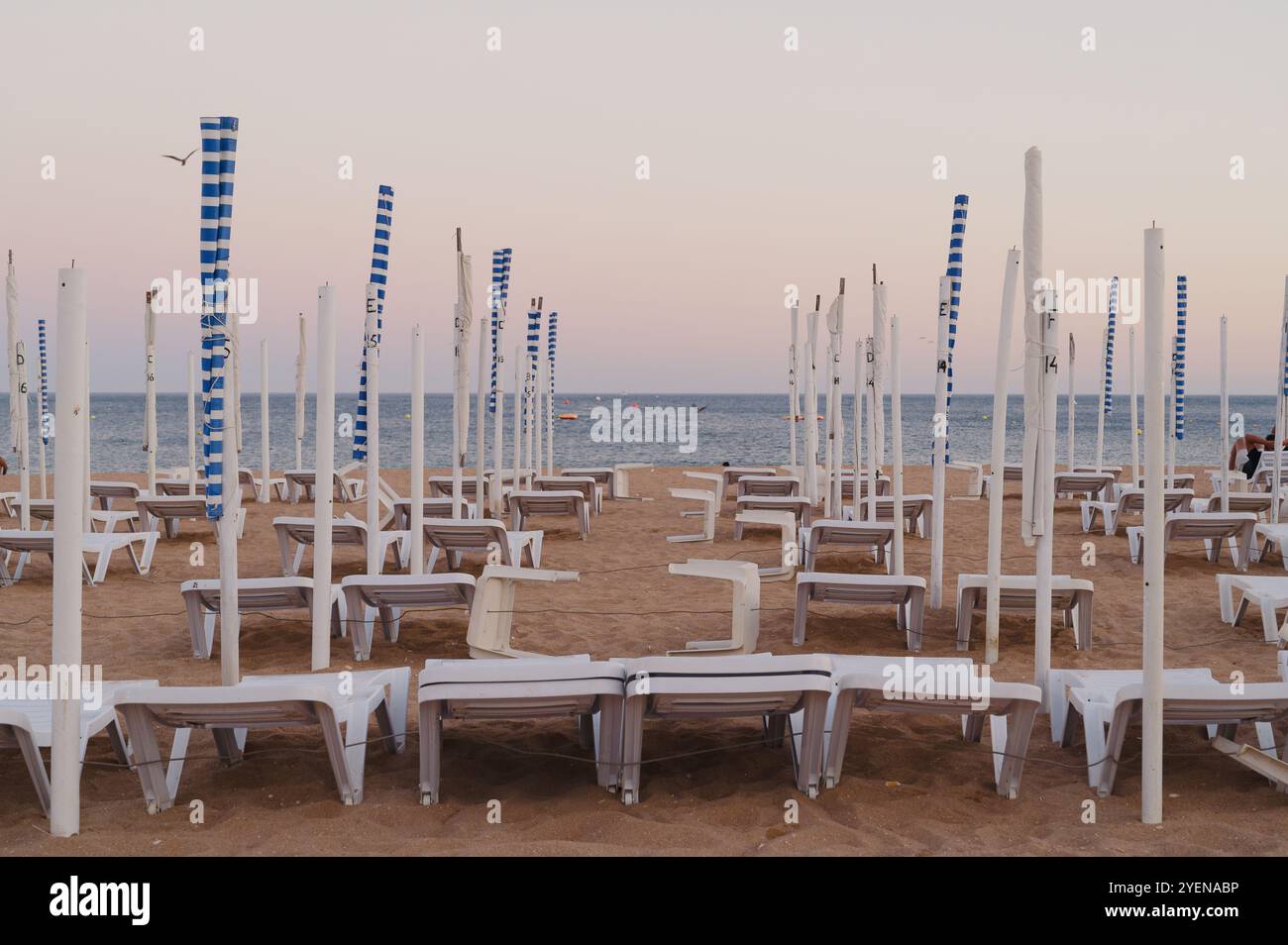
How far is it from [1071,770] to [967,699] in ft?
2.54

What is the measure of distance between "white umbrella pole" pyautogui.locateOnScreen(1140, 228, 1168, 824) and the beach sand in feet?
1.20

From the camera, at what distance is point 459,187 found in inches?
600

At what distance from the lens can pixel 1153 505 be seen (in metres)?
3.42

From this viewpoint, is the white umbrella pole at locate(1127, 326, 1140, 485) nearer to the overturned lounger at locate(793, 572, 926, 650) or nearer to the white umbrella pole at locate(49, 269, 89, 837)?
the overturned lounger at locate(793, 572, 926, 650)

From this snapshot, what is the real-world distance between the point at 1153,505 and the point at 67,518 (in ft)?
11.1

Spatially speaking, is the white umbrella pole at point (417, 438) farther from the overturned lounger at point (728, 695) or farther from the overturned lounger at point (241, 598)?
the overturned lounger at point (728, 695)

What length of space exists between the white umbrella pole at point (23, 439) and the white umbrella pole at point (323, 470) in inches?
195

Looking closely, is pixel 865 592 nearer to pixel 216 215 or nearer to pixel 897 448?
pixel 897 448

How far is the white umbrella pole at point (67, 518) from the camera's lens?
3.20 m

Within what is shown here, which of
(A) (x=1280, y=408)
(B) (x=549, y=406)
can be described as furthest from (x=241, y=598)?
(B) (x=549, y=406)

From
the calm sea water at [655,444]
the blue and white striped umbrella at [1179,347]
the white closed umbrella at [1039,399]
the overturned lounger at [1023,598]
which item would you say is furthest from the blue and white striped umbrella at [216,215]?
the calm sea water at [655,444]

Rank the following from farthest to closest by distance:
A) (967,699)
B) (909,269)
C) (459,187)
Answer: (909,269)
(459,187)
(967,699)
